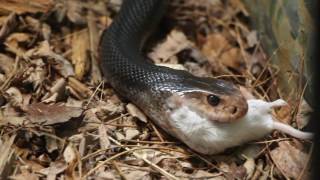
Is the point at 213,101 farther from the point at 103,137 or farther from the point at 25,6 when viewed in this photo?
the point at 25,6

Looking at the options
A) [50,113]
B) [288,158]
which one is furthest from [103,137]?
[288,158]

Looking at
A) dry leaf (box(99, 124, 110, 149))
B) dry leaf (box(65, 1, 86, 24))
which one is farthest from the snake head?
dry leaf (box(65, 1, 86, 24))

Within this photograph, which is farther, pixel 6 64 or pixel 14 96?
pixel 6 64

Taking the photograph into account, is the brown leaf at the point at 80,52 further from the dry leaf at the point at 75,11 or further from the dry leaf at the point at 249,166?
the dry leaf at the point at 249,166

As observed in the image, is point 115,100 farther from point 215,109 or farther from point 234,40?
point 234,40

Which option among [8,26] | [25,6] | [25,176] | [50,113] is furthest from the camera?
[25,6]

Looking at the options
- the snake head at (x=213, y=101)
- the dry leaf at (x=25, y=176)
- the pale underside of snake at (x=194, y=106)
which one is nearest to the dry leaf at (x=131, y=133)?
the pale underside of snake at (x=194, y=106)
